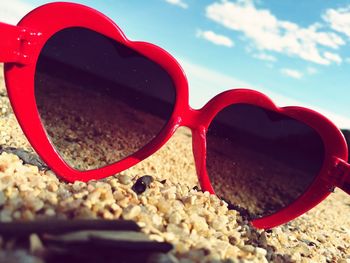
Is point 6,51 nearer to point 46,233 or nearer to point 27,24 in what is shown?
point 27,24

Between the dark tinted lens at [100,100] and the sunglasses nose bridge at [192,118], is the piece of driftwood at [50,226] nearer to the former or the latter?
the dark tinted lens at [100,100]

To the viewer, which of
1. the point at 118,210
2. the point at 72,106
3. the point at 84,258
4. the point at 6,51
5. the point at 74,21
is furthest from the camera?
the point at 72,106

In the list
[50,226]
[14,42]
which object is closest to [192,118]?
[14,42]

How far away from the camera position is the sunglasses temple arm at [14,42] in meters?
1.93

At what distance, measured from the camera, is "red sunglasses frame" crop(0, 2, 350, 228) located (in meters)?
2.08

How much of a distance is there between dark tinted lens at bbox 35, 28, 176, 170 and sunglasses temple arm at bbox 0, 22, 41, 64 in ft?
0.59

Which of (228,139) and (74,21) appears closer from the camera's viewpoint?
(74,21)

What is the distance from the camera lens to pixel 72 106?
244cm

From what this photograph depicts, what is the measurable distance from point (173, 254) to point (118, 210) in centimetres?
22

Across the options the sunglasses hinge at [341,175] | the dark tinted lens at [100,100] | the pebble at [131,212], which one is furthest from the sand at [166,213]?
the sunglasses hinge at [341,175]

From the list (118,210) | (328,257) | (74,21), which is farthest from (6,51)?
(328,257)

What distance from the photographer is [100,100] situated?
2.47 meters

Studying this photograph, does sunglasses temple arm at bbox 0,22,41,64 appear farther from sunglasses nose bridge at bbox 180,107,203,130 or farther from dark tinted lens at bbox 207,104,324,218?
dark tinted lens at bbox 207,104,324,218

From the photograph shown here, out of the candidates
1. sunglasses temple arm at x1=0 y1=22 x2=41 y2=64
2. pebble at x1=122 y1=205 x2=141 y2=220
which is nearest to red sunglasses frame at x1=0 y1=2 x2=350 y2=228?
sunglasses temple arm at x1=0 y1=22 x2=41 y2=64
